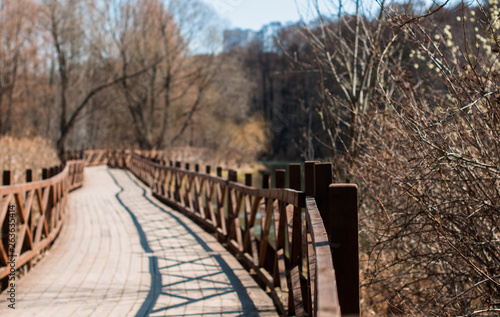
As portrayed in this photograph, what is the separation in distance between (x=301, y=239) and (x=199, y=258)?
2.62 metres

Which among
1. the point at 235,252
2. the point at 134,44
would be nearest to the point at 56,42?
the point at 134,44

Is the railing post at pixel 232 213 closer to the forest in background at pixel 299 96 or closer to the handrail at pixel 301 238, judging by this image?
the handrail at pixel 301 238

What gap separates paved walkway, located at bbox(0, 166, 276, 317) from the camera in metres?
3.94

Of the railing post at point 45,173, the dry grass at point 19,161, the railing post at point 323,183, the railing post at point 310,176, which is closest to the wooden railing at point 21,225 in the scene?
the railing post at point 45,173

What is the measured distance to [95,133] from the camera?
3978 centimetres

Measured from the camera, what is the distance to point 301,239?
3461 millimetres

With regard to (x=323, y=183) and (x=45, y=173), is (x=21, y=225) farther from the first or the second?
(x=323, y=183)

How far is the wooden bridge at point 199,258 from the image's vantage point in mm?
1926

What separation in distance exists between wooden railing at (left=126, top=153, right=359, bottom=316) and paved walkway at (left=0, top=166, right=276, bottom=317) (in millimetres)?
209

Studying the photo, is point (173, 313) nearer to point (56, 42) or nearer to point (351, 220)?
point (351, 220)

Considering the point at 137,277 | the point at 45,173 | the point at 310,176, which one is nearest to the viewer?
the point at 310,176

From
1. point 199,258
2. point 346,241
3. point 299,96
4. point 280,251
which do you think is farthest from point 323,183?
point 299,96

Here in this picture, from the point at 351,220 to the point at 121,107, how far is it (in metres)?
35.0

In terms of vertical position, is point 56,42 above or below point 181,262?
above
